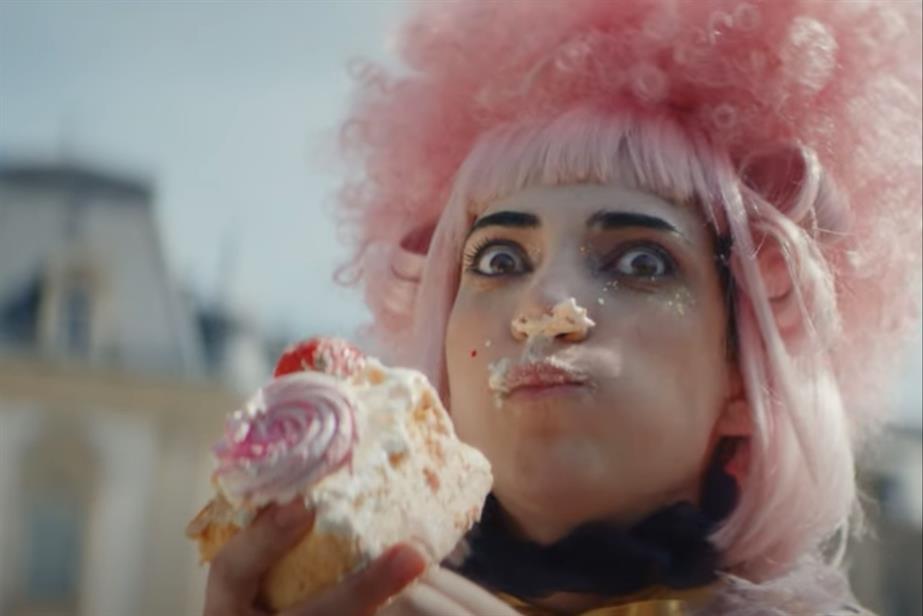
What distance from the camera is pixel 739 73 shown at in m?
0.87

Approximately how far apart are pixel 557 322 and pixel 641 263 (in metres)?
0.07

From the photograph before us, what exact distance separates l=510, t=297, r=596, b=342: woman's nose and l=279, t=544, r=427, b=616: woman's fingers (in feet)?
0.64

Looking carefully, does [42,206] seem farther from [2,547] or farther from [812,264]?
[812,264]

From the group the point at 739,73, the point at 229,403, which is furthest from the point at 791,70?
the point at 229,403

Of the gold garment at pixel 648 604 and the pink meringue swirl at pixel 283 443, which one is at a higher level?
the pink meringue swirl at pixel 283 443

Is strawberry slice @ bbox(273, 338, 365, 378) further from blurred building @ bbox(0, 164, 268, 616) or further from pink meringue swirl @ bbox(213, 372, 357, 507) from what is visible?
blurred building @ bbox(0, 164, 268, 616)

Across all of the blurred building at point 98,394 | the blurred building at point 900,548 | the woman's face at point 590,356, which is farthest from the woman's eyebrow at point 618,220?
the blurred building at point 98,394

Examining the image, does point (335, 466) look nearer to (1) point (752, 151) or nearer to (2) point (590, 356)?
(2) point (590, 356)

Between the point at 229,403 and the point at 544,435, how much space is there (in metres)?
2.67

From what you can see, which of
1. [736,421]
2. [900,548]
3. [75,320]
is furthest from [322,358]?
[75,320]

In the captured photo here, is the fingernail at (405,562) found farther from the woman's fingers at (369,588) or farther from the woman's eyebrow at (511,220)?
the woman's eyebrow at (511,220)

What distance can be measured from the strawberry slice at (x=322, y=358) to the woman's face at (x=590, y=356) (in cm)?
15

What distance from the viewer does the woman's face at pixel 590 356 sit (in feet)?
2.62

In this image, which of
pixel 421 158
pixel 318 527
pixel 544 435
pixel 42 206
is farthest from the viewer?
pixel 42 206
